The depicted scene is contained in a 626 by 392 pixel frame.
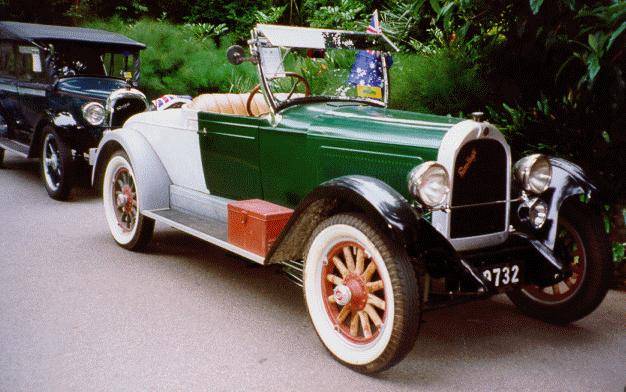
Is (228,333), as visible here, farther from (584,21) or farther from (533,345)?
(584,21)

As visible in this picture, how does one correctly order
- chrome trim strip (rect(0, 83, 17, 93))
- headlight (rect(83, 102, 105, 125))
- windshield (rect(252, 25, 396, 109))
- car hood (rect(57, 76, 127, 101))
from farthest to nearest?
1. chrome trim strip (rect(0, 83, 17, 93))
2. car hood (rect(57, 76, 127, 101))
3. headlight (rect(83, 102, 105, 125))
4. windshield (rect(252, 25, 396, 109))

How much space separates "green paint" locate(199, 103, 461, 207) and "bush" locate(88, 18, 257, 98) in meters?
6.60

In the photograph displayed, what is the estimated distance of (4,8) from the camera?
1511 centimetres

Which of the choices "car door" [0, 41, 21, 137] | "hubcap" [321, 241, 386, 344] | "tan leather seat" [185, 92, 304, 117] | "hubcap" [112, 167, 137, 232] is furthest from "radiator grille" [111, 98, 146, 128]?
"hubcap" [321, 241, 386, 344]

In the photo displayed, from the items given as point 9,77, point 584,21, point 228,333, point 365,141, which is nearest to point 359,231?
point 365,141

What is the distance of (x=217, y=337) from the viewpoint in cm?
351

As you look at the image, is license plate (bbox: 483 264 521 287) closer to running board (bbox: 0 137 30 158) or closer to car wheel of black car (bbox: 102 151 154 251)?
car wheel of black car (bbox: 102 151 154 251)

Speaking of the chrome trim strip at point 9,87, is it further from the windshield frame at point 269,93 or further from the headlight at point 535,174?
the headlight at point 535,174

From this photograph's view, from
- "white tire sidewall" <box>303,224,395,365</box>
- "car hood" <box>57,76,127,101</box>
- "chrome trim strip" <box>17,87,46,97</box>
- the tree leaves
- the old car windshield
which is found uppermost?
the tree leaves

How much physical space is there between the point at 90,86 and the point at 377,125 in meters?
5.22

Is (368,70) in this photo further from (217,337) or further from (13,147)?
(13,147)

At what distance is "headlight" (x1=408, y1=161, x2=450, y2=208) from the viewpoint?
10.0 ft

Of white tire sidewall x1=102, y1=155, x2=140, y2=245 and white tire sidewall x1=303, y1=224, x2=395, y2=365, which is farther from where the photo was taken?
white tire sidewall x1=102, y1=155, x2=140, y2=245

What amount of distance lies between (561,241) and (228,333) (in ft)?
6.43
